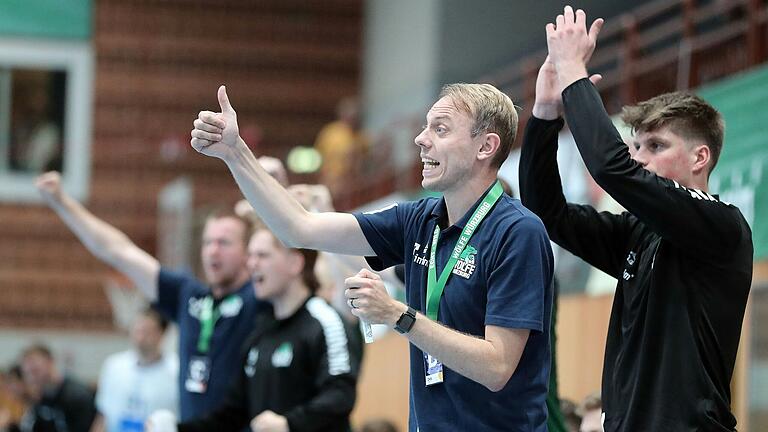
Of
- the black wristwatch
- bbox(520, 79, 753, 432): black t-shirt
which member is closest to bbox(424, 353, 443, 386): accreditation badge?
the black wristwatch

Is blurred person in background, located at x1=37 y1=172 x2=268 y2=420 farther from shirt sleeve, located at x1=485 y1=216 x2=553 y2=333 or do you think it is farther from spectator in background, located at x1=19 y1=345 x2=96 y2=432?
spectator in background, located at x1=19 y1=345 x2=96 y2=432

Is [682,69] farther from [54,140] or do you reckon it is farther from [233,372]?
[54,140]

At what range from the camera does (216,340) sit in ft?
21.6

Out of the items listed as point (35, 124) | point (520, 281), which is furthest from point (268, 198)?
point (35, 124)

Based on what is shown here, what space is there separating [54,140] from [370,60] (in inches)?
195

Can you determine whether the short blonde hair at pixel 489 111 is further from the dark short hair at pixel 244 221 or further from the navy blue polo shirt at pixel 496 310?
the dark short hair at pixel 244 221

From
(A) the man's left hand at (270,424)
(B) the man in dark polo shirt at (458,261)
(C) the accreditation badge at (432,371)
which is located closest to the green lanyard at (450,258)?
(B) the man in dark polo shirt at (458,261)

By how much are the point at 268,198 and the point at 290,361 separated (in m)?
1.90

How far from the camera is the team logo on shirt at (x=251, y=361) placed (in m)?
5.86

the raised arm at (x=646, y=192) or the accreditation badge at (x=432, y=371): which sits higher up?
the raised arm at (x=646, y=192)

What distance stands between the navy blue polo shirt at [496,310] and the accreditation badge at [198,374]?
288 centimetres

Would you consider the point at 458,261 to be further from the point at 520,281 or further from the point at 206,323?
the point at 206,323

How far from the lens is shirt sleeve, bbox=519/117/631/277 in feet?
13.8

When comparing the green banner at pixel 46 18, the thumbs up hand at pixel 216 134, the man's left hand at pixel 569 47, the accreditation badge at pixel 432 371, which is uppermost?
the green banner at pixel 46 18
